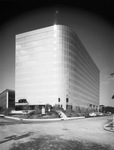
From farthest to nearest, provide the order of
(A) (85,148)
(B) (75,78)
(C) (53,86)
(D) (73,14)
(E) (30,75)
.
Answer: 1. (B) (75,78)
2. (E) (30,75)
3. (C) (53,86)
4. (D) (73,14)
5. (A) (85,148)

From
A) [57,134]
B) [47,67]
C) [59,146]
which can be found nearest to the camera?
[59,146]

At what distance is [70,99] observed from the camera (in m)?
43.8

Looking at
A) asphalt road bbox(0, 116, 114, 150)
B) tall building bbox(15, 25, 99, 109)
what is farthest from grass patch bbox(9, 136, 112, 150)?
tall building bbox(15, 25, 99, 109)

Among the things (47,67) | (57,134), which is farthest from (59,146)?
(47,67)

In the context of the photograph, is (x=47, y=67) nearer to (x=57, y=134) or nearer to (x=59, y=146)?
(x=57, y=134)

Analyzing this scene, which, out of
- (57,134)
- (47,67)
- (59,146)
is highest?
(47,67)

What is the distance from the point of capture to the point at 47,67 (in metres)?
41.5

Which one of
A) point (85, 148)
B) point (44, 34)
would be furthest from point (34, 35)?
point (85, 148)

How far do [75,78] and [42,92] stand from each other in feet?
43.3

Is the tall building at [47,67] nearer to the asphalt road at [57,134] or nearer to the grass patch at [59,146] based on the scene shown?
the asphalt road at [57,134]

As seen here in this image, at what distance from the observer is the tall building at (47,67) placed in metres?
41.0

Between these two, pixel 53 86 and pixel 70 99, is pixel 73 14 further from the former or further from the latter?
pixel 70 99

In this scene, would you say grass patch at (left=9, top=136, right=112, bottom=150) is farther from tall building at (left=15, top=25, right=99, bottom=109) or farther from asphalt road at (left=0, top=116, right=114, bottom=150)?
tall building at (left=15, top=25, right=99, bottom=109)

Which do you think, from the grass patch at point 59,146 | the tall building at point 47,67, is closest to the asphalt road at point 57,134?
the grass patch at point 59,146
